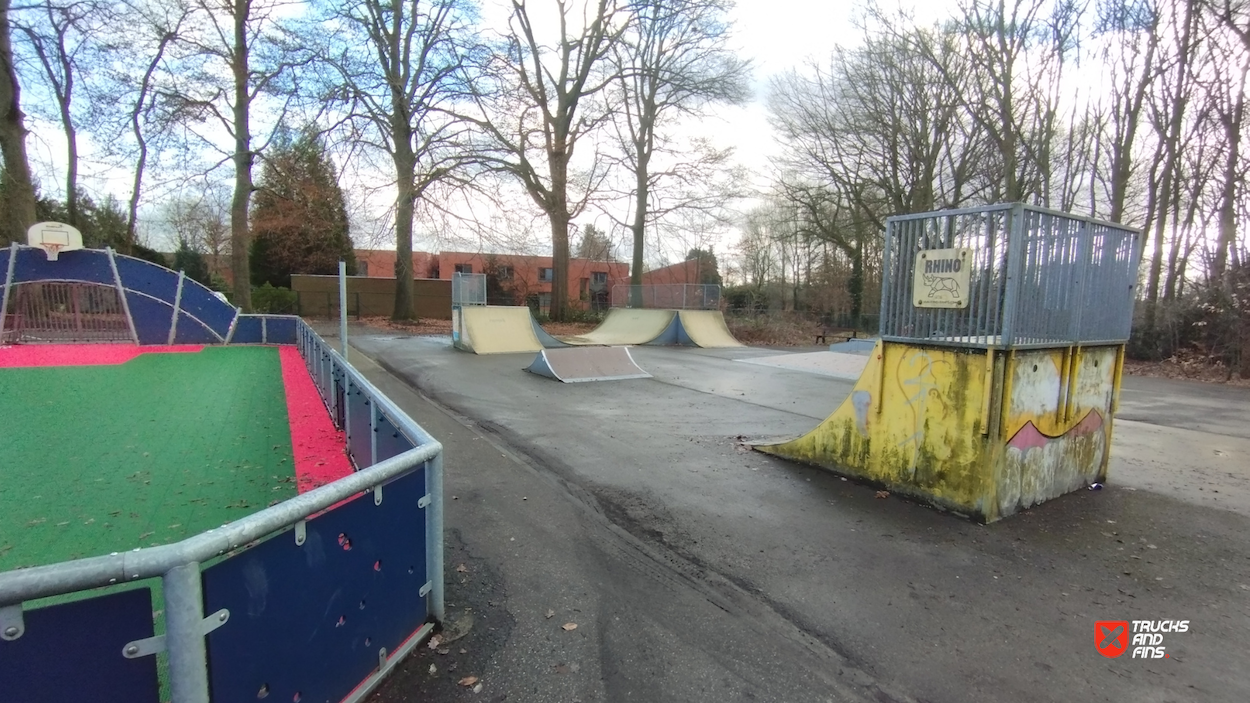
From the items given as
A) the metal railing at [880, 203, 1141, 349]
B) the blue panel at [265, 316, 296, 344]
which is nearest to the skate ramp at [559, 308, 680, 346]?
the blue panel at [265, 316, 296, 344]

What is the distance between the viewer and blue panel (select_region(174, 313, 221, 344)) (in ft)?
53.2

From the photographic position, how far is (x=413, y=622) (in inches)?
112

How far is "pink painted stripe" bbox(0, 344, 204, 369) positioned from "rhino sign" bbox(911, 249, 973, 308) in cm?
1511

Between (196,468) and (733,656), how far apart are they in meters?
5.09

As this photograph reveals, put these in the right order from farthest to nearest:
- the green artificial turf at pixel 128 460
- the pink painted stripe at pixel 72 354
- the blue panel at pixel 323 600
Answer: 1. the pink painted stripe at pixel 72 354
2. the green artificial turf at pixel 128 460
3. the blue panel at pixel 323 600

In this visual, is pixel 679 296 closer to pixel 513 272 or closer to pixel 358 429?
pixel 358 429

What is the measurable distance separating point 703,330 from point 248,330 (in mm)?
16103

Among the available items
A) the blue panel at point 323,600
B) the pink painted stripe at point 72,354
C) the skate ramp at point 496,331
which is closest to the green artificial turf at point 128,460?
the pink painted stripe at point 72,354

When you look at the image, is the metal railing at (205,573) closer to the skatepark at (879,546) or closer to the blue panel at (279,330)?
the skatepark at (879,546)

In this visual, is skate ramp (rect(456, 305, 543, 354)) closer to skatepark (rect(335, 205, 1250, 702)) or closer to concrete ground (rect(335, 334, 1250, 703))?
skatepark (rect(335, 205, 1250, 702))

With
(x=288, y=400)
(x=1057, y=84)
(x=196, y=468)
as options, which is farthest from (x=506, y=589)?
(x=1057, y=84)

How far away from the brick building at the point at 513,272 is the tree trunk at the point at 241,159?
9842mm

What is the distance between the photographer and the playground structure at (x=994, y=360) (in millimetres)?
4473

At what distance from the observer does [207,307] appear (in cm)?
1656
